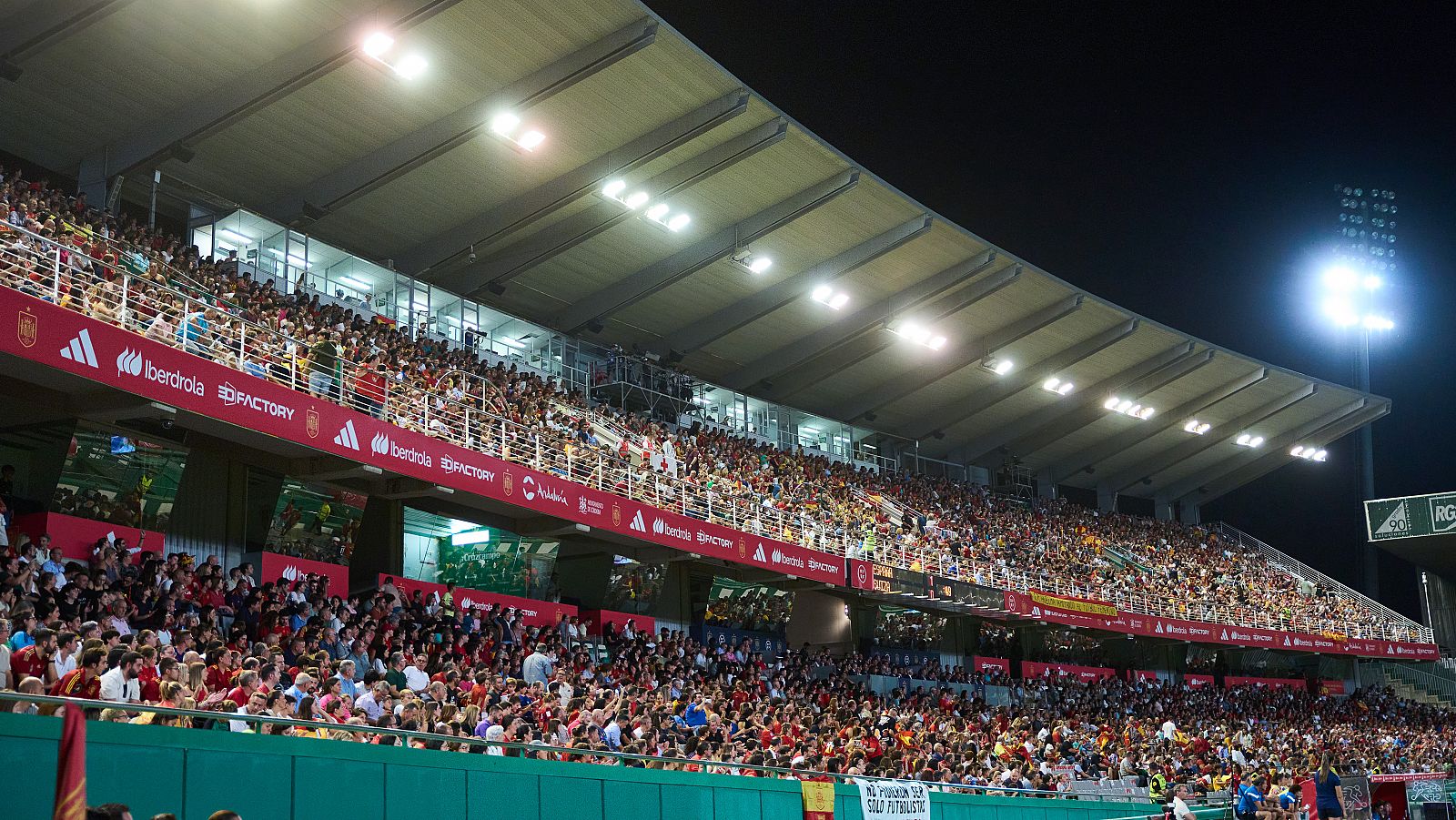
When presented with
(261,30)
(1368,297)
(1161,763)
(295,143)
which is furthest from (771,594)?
(1368,297)

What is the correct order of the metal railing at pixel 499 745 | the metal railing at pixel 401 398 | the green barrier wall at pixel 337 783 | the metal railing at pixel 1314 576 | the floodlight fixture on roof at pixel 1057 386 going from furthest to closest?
the metal railing at pixel 1314 576 → the floodlight fixture on roof at pixel 1057 386 → the metal railing at pixel 401 398 → the green barrier wall at pixel 337 783 → the metal railing at pixel 499 745

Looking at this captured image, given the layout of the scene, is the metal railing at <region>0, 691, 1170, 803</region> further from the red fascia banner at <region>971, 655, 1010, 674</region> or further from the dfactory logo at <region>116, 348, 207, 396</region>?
the red fascia banner at <region>971, 655, 1010, 674</region>

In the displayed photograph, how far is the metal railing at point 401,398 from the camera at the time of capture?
15430 millimetres

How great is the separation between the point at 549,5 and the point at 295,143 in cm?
553

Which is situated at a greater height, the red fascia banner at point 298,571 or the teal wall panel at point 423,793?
Result: the red fascia banner at point 298,571

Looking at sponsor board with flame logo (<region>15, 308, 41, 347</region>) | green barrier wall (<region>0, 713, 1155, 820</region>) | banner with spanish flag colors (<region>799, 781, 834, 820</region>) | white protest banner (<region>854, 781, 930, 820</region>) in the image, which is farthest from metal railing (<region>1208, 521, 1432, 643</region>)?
sponsor board with flame logo (<region>15, 308, 41, 347</region>)

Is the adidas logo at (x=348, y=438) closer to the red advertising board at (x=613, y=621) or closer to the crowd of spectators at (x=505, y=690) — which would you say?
the crowd of spectators at (x=505, y=690)

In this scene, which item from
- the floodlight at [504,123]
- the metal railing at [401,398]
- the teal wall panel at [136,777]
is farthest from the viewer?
the floodlight at [504,123]

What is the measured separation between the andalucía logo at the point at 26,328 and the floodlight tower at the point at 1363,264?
50233 millimetres

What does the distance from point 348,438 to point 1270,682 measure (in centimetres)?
3846

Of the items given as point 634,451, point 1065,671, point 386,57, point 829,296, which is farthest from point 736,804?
point 1065,671

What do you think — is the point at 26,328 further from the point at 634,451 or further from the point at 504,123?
the point at 634,451

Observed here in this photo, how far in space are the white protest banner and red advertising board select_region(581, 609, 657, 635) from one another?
8.73 m

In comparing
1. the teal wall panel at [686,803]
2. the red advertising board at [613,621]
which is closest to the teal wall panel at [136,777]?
the teal wall panel at [686,803]
